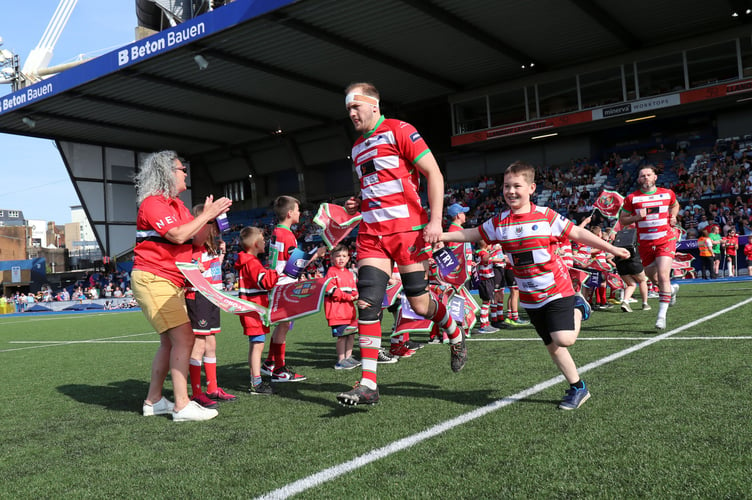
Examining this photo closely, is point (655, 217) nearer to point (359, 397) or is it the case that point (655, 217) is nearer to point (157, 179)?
point (359, 397)

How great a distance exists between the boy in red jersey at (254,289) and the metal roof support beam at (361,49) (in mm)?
18266

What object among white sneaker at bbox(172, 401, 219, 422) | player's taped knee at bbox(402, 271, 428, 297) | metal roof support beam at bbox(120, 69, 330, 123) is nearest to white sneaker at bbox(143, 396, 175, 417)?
white sneaker at bbox(172, 401, 219, 422)

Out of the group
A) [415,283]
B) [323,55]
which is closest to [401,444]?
[415,283]

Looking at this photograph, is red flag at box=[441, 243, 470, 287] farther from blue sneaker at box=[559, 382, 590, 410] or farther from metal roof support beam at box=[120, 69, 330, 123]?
metal roof support beam at box=[120, 69, 330, 123]

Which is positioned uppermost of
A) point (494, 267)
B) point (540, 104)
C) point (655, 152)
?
point (540, 104)

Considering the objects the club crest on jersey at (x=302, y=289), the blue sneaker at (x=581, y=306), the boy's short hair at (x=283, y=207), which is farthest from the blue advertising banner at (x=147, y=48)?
the blue sneaker at (x=581, y=306)

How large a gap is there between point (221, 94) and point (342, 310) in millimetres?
25752

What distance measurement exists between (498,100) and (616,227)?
24247 millimetres

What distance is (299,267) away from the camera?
17.0 feet

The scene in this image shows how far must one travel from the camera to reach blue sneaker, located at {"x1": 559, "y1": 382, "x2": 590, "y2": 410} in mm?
3533

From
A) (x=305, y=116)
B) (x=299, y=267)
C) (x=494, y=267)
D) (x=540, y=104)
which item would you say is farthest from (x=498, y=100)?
(x=299, y=267)

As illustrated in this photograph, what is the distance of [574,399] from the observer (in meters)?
3.57

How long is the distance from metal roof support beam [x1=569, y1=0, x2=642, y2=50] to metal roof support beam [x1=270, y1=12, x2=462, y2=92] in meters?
8.01

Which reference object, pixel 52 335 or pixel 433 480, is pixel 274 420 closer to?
pixel 433 480
